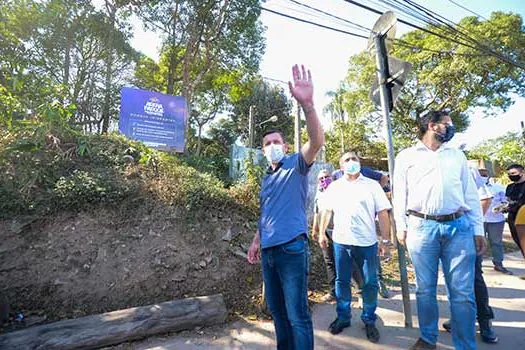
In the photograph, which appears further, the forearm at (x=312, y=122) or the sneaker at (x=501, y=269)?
the sneaker at (x=501, y=269)

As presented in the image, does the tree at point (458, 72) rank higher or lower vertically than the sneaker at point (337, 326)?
higher

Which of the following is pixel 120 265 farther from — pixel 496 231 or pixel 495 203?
pixel 495 203

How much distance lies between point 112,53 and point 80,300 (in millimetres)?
13345

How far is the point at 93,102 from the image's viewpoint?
1375 centimetres

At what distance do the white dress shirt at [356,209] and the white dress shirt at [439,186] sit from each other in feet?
1.27

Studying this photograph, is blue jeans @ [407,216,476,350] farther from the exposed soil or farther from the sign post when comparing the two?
the exposed soil

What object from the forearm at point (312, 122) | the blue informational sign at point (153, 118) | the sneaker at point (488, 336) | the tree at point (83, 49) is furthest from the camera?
the tree at point (83, 49)

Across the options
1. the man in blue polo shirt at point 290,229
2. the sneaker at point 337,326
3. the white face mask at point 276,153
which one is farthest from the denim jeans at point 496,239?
the white face mask at point 276,153

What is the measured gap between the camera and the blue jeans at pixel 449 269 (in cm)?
213

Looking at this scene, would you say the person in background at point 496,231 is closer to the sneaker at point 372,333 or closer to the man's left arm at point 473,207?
the man's left arm at point 473,207

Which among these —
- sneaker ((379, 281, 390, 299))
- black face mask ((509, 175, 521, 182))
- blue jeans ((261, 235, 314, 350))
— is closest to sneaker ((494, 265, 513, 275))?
black face mask ((509, 175, 521, 182))

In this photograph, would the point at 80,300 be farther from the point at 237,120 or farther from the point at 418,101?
the point at 237,120

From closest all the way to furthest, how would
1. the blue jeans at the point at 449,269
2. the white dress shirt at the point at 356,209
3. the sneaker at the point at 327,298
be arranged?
the blue jeans at the point at 449,269 < the white dress shirt at the point at 356,209 < the sneaker at the point at 327,298

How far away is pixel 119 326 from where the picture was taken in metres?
2.82
